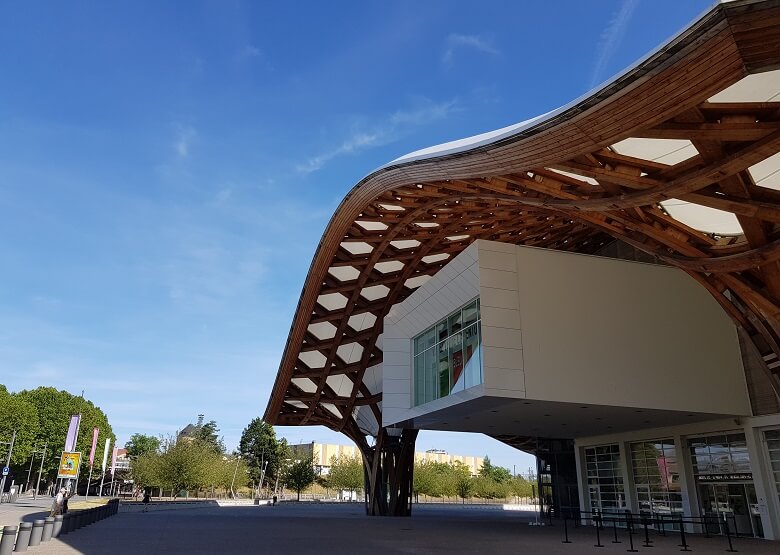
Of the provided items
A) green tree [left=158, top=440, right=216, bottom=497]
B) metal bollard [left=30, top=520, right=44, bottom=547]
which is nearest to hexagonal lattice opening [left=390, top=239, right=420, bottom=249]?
metal bollard [left=30, top=520, right=44, bottom=547]

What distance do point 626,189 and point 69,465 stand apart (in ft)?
87.3

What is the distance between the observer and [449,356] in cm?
2330

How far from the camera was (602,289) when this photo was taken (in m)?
21.4

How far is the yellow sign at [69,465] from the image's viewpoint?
26625mm

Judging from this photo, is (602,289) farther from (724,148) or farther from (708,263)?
(724,148)

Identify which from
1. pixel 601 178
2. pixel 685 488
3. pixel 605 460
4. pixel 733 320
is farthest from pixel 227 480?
pixel 601 178

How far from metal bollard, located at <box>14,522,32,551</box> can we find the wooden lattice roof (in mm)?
14440

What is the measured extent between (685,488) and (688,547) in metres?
7.42

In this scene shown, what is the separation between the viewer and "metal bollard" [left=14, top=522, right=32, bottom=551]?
1458cm

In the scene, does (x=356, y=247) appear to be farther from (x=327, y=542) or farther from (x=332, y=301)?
(x=327, y=542)

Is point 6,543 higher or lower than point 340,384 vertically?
lower

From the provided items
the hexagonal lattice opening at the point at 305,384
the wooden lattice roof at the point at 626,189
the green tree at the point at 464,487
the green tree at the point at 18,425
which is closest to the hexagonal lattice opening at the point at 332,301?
the wooden lattice roof at the point at 626,189

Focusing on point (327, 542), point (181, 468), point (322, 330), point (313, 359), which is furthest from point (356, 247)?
point (181, 468)

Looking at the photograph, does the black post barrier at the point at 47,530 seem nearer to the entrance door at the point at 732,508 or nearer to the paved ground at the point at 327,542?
the paved ground at the point at 327,542
